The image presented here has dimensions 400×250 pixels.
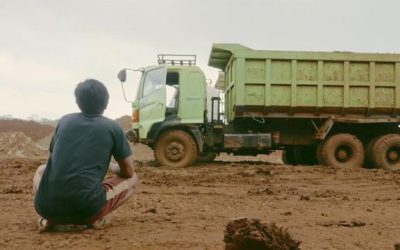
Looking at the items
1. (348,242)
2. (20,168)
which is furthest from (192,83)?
(348,242)

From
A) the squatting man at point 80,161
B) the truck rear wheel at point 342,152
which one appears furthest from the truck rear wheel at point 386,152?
the squatting man at point 80,161

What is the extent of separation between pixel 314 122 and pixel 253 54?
2.18 metres

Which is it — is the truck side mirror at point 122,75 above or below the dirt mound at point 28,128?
above

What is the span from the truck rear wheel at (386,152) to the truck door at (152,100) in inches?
200

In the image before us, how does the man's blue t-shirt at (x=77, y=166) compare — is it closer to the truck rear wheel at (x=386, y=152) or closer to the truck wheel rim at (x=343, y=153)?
the truck wheel rim at (x=343, y=153)

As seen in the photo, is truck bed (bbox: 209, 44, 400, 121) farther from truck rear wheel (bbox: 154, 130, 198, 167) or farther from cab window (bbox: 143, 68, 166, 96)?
cab window (bbox: 143, 68, 166, 96)

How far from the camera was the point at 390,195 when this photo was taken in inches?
347

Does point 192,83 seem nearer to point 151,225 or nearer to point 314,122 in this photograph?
point 314,122

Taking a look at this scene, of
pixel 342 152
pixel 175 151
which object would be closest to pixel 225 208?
pixel 175 151

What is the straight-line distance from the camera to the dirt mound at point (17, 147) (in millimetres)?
22841

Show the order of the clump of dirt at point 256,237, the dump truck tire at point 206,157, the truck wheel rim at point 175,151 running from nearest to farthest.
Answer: the clump of dirt at point 256,237 → the truck wheel rim at point 175,151 → the dump truck tire at point 206,157

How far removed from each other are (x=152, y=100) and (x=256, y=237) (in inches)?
378

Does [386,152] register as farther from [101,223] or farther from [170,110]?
[101,223]

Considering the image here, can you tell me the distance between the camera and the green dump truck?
12664mm
